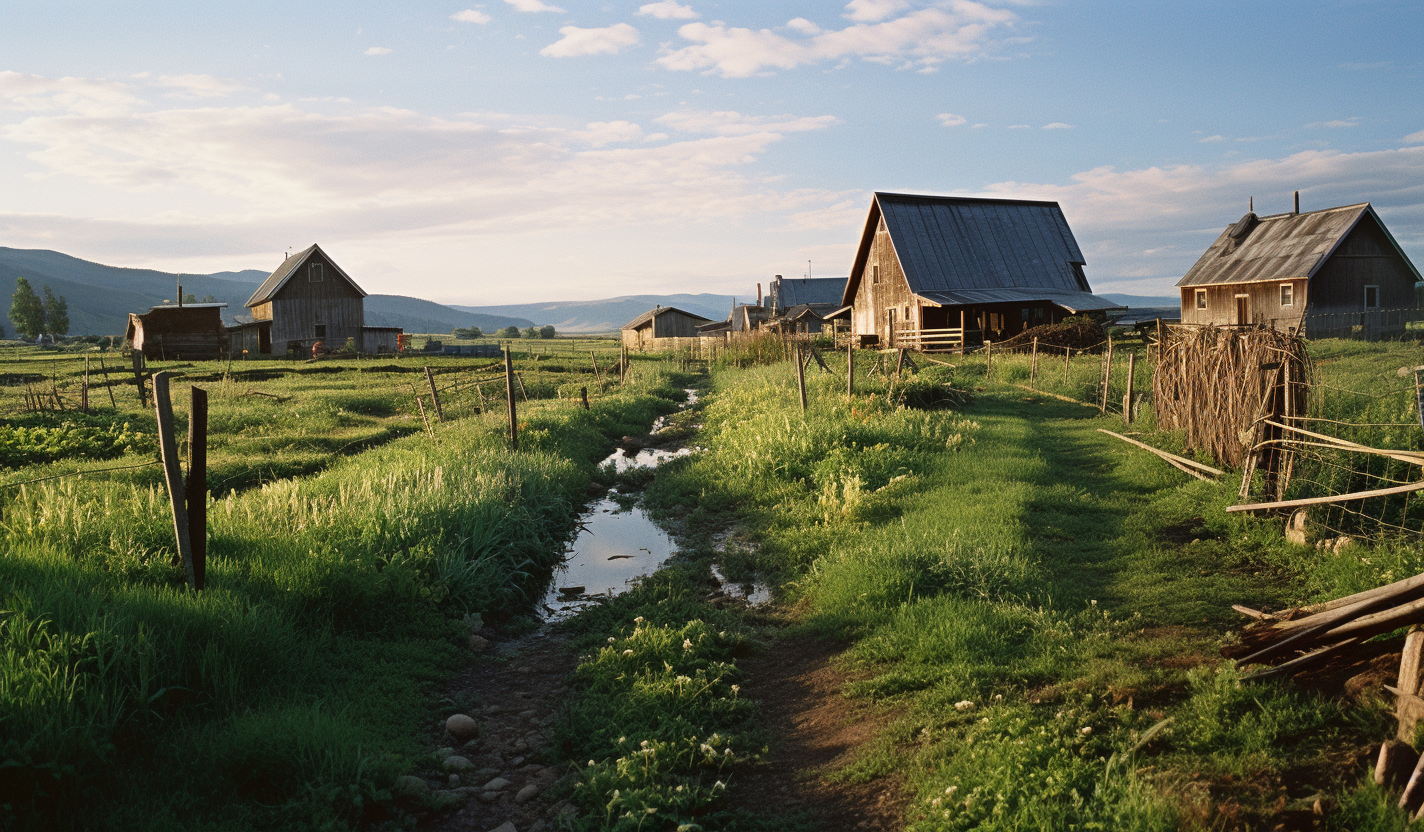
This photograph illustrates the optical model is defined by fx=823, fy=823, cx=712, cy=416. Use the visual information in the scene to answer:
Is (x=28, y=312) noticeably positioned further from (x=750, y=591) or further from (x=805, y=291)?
(x=750, y=591)

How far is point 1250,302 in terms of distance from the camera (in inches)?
1407

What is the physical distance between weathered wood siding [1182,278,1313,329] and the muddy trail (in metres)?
31.7

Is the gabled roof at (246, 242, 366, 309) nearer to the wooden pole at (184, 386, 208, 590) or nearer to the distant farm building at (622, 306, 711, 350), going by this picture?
the distant farm building at (622, 306, 711, 350)

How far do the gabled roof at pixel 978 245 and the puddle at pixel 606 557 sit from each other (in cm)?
2832

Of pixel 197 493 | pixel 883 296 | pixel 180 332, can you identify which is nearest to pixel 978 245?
pixel 883 296

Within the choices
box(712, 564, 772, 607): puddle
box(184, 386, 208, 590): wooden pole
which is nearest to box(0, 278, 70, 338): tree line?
box(184, 386, 208, 590): wooden pole

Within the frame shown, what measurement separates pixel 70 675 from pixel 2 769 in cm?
68

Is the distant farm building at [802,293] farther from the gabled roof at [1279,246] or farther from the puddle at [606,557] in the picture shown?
the puddle at [606,557]

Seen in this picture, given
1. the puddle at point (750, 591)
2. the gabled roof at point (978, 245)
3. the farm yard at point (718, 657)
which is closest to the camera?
the farm yard at point (718, 657)

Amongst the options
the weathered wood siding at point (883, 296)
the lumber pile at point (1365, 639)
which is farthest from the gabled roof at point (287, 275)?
the lumber pile at point (1365, 639)

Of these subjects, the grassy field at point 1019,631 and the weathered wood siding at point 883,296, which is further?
the weathered wood siding at point 883,296

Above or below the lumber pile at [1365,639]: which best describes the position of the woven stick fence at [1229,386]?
above

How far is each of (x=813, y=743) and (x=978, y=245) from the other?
39.7 meters

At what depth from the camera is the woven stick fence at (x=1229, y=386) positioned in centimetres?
945
